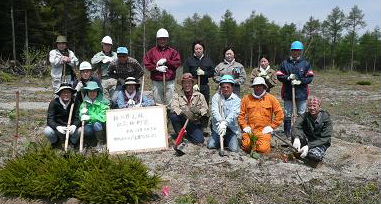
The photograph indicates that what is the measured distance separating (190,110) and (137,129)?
1105 millimetres

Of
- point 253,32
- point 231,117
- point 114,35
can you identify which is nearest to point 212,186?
point 231,117

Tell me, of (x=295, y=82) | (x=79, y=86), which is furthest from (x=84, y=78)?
(x=295, y=82)

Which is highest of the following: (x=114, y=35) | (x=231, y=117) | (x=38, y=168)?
(x=114, y=35)

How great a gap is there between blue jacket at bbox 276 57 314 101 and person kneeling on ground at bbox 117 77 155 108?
9.19 ft

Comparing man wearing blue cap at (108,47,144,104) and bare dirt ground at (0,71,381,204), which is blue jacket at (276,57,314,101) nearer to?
bare dirt ground at (0,71,381,204)

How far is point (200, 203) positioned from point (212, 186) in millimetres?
501

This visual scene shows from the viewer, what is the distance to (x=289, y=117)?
8.94 m

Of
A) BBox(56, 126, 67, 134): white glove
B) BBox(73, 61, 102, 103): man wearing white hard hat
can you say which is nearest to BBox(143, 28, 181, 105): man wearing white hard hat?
BBox(73, 61, 102, 103): man wearing white hard hat

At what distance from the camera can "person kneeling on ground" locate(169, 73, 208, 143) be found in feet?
26.9

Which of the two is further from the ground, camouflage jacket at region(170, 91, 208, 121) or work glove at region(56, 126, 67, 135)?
camouflage jacket at region(170, 91, 208, 121)

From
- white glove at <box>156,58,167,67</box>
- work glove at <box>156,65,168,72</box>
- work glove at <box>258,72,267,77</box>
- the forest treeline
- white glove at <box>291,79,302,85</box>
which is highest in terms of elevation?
the forest treeline

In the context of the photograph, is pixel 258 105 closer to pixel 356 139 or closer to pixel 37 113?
pixel 356 139

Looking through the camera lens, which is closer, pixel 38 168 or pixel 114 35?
pixel 38 168

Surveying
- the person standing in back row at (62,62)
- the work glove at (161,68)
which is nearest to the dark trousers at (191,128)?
the work glove at (161,68)
